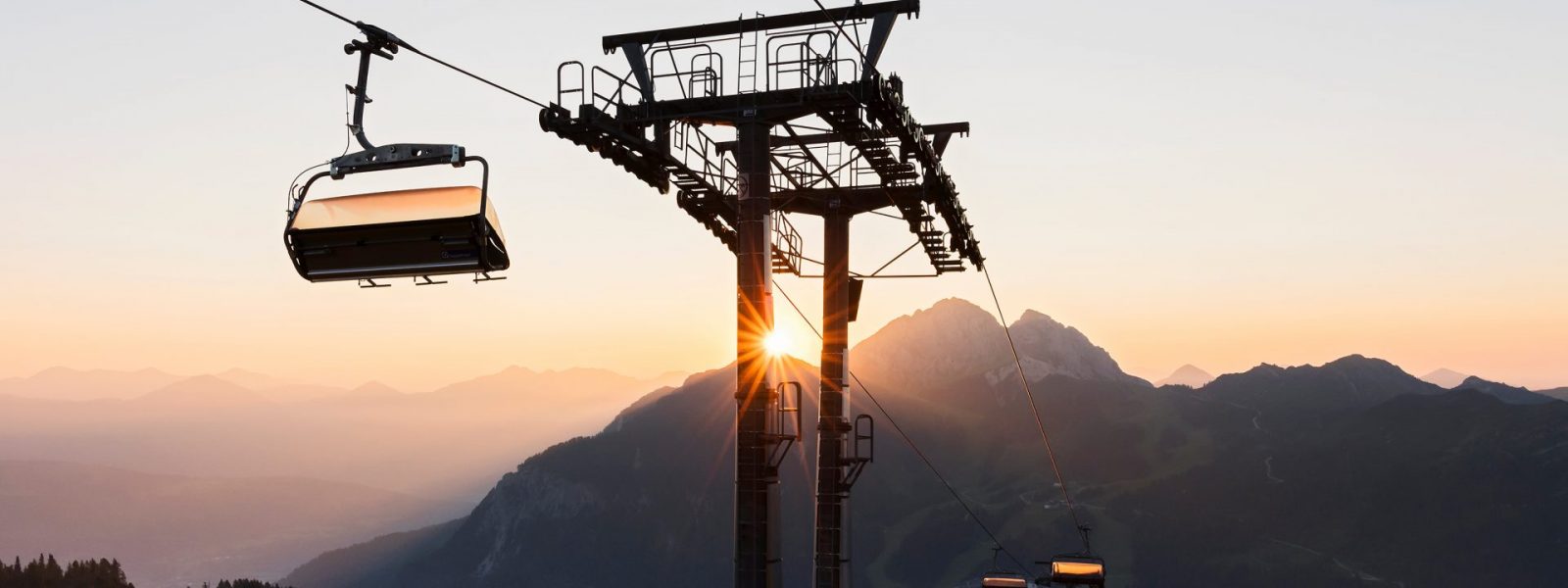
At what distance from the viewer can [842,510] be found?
45.8m

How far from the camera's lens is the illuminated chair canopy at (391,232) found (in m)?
18.7

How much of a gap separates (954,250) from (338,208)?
102ft

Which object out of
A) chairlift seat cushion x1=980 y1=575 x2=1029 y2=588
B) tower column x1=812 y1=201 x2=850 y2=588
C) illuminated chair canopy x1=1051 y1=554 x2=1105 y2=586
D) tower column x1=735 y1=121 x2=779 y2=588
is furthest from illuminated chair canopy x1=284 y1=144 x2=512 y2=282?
chairlift seat cushion x1=980 y1=575 x2=1029 y2=588

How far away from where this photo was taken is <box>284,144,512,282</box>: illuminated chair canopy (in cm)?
1867

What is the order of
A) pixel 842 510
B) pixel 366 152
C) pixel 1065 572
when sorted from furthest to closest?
pixel 1065 572, pixel 842 510, pixel 366 152

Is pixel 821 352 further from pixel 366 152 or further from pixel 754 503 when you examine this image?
pixel 366 152

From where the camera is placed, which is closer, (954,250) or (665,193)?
(665,193)

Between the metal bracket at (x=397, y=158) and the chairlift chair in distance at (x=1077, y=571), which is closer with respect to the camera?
the metal bracket at (x=397, y=158)

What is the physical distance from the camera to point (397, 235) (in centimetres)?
1906

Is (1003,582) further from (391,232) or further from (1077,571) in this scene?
(391,232)

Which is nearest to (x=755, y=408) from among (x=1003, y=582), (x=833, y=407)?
(x=833, y=407)

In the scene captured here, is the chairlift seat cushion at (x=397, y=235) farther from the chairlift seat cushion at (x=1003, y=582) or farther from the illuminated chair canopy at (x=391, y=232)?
the chairlift seat cushion at (x=1003, y=582)

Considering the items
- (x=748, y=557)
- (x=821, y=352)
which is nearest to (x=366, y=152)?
(x=748, y=557)

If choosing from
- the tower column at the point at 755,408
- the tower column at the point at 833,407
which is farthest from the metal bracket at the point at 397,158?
the tower column at the point at 833,407
